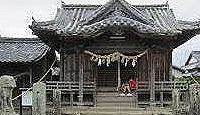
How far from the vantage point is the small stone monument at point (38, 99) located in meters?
16.5

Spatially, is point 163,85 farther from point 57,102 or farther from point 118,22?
point 57,102

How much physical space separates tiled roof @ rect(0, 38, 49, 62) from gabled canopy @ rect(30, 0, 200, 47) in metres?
2.72

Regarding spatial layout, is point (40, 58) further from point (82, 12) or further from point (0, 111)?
point (0, 111)

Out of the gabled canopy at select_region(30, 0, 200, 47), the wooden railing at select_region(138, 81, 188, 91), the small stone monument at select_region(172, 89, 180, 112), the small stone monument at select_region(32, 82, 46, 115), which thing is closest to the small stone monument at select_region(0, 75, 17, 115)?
the small stone monument at select_region(32, 82, 46, 115)

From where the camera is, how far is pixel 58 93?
1908 cm

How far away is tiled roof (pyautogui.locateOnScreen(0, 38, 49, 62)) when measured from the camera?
83.0ft

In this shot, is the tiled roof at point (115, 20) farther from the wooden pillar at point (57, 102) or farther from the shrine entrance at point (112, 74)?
the wooden pillar at point (57, 102)

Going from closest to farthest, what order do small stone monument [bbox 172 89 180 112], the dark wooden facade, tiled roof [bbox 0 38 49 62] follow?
small stone monument [bbox 172 89 180 112] < the dark wooden facade < tiled roof [bbox 0 38 49 62]

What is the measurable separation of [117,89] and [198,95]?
690cm

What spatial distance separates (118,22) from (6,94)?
1156cm

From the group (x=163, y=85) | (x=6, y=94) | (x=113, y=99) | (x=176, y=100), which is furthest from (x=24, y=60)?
(x=6, y=94)

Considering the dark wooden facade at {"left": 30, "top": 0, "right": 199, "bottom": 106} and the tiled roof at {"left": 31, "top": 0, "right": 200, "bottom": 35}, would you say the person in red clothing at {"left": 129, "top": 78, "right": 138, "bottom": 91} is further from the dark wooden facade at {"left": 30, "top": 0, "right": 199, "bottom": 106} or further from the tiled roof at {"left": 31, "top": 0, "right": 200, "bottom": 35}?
the tiled roof at {"left": 31, "top": 0, "right": 200, "bottom": 35}

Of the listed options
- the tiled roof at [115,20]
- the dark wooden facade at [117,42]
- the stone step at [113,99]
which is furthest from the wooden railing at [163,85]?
the tiled roof at [115,20]

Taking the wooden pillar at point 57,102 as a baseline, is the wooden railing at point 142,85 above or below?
above
